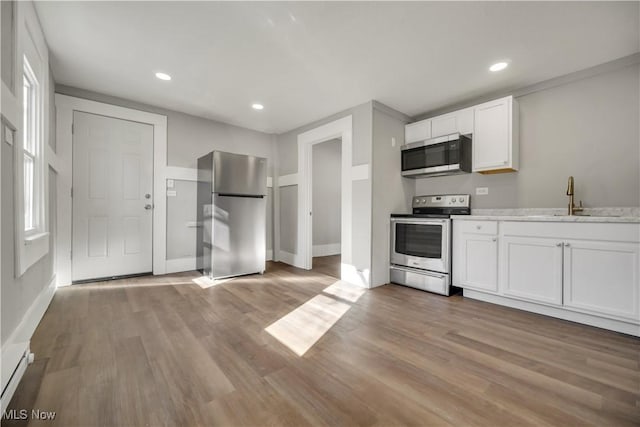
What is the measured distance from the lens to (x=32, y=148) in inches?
81.0

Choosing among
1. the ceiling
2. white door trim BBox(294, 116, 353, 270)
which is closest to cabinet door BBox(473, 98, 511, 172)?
the ceiling

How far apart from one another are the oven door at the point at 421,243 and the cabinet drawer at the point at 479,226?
0.13 m

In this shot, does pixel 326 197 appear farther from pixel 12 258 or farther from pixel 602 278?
pixel 12 258

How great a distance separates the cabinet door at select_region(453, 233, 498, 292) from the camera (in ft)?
8.52

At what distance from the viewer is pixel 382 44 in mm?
2143

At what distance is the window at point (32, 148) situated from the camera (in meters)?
2.00

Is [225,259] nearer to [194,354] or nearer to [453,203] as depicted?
[194,354]

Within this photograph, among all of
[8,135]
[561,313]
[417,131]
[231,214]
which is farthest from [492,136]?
[8,135]

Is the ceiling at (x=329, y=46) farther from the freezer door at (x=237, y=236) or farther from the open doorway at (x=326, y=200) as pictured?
the open doorway at (x=326, y=200)

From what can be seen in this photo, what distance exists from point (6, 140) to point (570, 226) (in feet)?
12.3

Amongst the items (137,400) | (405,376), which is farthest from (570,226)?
(137,400)

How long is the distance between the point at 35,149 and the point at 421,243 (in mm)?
3627

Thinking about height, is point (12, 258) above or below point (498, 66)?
below

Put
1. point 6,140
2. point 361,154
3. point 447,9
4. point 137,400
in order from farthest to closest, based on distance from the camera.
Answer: point 361,154 < point 447,9 < point 6,140 < point 137,400
